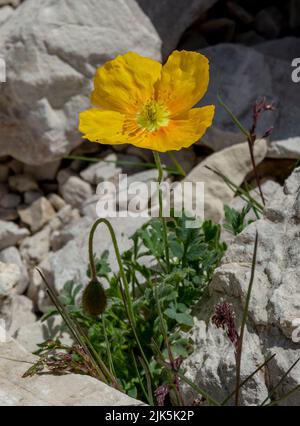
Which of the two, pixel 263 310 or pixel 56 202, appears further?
pixel 56 202

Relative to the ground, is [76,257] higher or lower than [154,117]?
lower

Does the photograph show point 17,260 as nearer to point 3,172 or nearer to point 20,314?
point 20,314

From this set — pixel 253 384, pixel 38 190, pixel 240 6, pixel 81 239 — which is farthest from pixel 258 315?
pixel 240 6

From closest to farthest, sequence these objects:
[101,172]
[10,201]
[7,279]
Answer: [7,279] < [101,172] < [10,201]

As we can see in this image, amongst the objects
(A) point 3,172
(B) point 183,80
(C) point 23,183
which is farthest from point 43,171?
(B) point 183,80

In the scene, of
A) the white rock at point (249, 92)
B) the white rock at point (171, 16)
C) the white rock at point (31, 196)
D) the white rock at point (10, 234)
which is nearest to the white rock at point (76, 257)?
the white rock at point (10, 234)

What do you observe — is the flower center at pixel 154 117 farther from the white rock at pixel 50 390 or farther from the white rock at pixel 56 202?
the white rock at pixel 56 202

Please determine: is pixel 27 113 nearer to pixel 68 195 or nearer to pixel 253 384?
pixel 68 195
